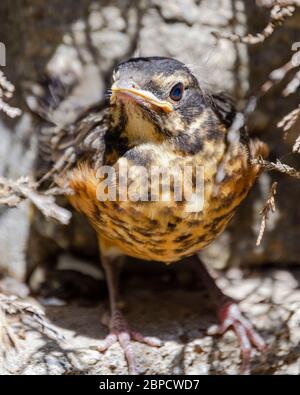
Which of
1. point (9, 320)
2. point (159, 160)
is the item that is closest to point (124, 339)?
point (9, 320)

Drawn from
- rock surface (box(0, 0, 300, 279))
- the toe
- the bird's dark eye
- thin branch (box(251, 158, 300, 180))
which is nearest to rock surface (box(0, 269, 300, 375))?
the toe

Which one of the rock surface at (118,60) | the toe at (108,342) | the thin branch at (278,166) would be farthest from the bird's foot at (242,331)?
the thin branch at (278,166)

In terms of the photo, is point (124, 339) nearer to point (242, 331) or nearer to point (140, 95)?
point (242, 331)

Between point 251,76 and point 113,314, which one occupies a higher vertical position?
point 251,76

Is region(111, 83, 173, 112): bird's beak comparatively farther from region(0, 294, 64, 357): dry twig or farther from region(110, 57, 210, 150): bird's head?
region(0, 294, 64, 357): dry twig

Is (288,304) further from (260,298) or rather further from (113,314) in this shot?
(113,314)

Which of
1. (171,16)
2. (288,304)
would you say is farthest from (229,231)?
(171,16)

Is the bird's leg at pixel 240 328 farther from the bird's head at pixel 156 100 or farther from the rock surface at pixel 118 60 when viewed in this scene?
the bird's head at pixel 156 100
